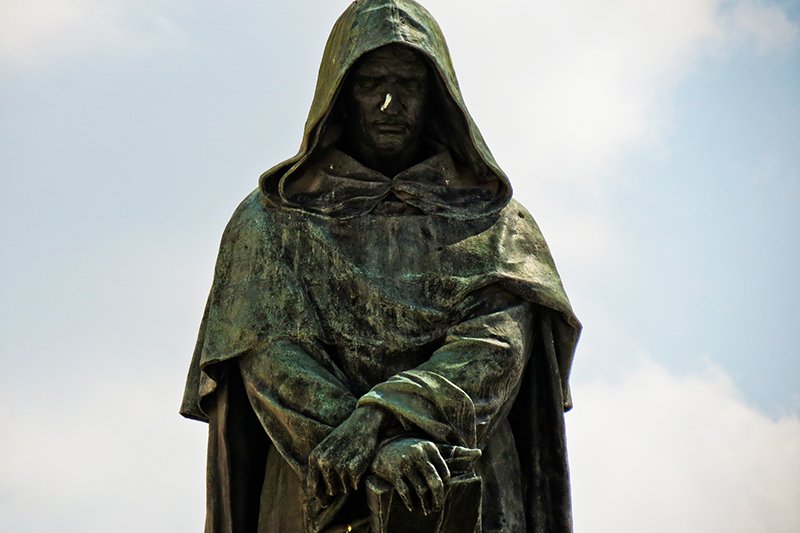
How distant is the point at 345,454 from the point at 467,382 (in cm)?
89

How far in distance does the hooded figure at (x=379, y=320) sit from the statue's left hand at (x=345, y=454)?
0.02 meters

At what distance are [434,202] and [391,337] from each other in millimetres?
1005

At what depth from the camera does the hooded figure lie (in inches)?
537

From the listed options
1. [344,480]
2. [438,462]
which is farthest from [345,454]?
[438,462]

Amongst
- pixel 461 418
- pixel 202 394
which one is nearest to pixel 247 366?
pixel 202 394

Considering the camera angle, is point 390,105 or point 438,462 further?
point 390,105

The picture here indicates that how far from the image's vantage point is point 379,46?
14.4 metres

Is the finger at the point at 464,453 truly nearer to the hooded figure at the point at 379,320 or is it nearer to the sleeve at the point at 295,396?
the hooded figure at the point at 379,320

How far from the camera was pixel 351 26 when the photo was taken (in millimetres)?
14633

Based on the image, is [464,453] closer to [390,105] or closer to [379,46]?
[390,105]

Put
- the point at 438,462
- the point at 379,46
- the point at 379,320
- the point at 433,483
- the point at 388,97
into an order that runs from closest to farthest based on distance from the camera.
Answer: the point at 433,483, the point at 438,462, the point at 379,320, the point at 379,46, the point at 388,97

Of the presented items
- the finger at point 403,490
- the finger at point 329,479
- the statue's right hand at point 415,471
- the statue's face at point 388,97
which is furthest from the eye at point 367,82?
the finger at point 403,490

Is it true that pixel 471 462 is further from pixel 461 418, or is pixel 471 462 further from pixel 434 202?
pixel 434 202

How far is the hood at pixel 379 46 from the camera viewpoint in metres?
14.5
